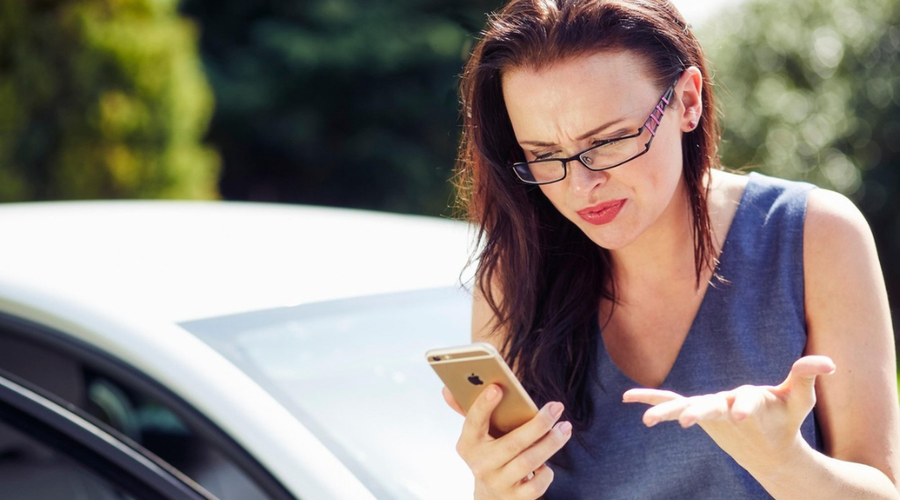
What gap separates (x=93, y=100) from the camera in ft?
25.3

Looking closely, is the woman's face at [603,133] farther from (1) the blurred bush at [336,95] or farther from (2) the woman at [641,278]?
(1) the blurred bush at [336,95]

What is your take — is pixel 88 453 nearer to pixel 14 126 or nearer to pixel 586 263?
pixel 586 263

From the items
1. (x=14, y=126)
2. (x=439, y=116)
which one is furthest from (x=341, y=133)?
(x=14, y=126)

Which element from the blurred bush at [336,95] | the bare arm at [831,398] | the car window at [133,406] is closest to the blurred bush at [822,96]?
the blurred bush at [336,95]

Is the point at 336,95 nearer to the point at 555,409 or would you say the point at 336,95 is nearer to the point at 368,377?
the point at 368,377

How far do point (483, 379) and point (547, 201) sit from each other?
1.86 feet

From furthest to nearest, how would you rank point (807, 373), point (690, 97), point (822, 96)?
point (822, 96), point (690, 97), point (807, 373)

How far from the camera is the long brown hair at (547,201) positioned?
5.39ft

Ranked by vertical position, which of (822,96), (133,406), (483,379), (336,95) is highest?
(483,379)

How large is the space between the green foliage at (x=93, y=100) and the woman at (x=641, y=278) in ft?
21.1

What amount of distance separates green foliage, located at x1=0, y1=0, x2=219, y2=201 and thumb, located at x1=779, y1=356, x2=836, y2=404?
283 inches

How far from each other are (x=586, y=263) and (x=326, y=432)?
0.59 meters

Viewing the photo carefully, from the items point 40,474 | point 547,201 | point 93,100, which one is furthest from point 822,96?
point 40,474

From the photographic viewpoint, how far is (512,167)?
1.80m
